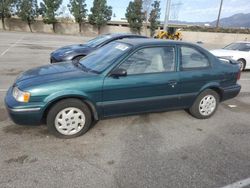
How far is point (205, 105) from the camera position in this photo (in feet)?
16.3

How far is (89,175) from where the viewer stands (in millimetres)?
3070

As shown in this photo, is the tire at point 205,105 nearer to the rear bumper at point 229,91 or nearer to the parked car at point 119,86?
the parked car at point 119,86

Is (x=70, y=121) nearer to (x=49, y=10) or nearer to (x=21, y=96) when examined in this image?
(x=21, y=96)

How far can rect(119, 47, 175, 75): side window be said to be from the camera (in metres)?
4.12

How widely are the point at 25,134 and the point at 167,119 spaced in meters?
2.62

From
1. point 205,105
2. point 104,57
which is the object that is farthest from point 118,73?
point 205,105

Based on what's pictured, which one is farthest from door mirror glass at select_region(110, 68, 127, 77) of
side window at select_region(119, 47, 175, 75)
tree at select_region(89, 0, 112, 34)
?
tree at select_region(89, 0, 112, 34)

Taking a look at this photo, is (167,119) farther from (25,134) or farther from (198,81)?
(25,134)

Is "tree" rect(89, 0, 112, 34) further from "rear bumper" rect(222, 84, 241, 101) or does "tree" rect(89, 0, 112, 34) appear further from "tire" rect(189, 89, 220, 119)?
"tire" rect(189, 89, 220, 119)

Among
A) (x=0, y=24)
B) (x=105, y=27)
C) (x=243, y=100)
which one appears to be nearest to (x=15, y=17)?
(x=0, y=24)

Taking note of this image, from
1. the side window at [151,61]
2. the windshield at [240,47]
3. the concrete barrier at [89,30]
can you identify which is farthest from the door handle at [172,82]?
the concrete barrier at [89,30]

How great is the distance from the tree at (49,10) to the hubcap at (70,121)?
3793 cm

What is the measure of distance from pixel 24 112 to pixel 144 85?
192cm

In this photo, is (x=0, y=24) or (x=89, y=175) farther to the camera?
(x=0, y=24)
